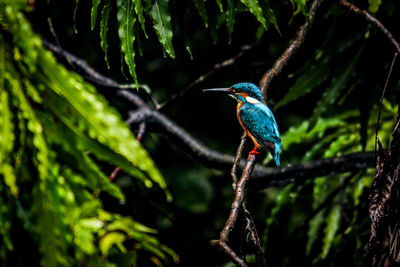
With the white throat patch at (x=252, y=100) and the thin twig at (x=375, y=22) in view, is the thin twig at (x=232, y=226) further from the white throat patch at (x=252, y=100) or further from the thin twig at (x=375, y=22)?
the thin twig at (x=375, y=22)

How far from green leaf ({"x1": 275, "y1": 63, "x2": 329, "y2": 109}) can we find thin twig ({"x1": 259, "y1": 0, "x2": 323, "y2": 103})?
48 centimetres

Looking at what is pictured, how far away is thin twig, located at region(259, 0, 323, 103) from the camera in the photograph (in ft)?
3.56

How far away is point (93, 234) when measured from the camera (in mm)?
1313

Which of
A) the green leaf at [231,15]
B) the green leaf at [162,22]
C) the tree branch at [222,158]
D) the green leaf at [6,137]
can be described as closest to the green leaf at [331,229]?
the tree branch at [222,158]

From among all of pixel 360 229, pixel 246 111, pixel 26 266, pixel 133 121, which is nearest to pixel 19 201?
pixel 26 266

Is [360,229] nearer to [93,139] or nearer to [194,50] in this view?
[93,139]

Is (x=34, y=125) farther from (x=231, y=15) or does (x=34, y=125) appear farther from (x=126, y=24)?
(x=231, y=15)

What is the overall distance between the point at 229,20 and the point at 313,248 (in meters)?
1.59

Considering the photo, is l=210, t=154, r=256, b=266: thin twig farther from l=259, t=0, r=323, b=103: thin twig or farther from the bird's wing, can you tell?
l=259, t=0, r=323, b=103: thin twig

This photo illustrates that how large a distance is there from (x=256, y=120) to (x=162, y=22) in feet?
1.00

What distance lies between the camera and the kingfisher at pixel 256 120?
102 centimetres

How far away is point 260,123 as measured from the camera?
1.03 m

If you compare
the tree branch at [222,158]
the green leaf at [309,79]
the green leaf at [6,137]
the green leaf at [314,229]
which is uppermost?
the green leaf at [309,79]

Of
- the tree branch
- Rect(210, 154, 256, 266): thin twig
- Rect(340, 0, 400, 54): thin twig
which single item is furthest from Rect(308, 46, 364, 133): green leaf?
Rect(210, 154, 256, 266): thin twig
